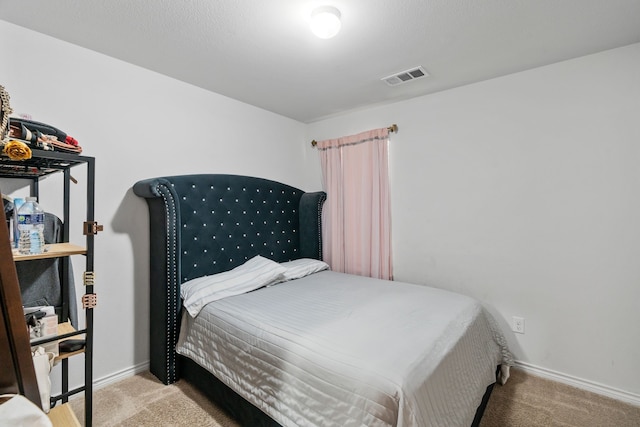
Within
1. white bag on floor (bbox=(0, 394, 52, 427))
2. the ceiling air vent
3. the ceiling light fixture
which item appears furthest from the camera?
the ceiling air vent

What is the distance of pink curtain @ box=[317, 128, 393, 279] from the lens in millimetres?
3031

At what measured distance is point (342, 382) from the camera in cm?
128

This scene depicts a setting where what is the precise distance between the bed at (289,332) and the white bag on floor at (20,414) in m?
0.99

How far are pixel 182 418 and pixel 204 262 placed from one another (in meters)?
1.10

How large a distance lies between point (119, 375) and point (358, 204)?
2.49m

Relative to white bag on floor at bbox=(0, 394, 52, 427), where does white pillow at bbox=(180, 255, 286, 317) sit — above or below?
below

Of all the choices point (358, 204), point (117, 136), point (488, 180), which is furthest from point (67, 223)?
point (488, 180)

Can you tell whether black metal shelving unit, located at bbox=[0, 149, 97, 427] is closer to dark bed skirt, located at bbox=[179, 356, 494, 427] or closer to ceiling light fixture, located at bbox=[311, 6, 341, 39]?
dark bed skirt, located at bbox=[179, 356, 494, 427]

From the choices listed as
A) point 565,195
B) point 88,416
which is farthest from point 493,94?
point 88,416

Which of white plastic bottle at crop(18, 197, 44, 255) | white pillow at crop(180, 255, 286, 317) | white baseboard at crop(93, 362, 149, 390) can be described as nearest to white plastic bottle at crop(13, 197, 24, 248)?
white plastic bottle at crop(18, 197, 44, 255)

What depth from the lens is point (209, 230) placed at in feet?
8.52

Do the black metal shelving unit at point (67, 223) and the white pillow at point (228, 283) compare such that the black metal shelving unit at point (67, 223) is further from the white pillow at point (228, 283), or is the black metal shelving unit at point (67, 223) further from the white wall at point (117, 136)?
the white pillow at point (228, 283)

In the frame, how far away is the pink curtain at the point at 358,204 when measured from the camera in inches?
119

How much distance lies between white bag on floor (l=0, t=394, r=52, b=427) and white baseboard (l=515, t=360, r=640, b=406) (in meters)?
2.86
